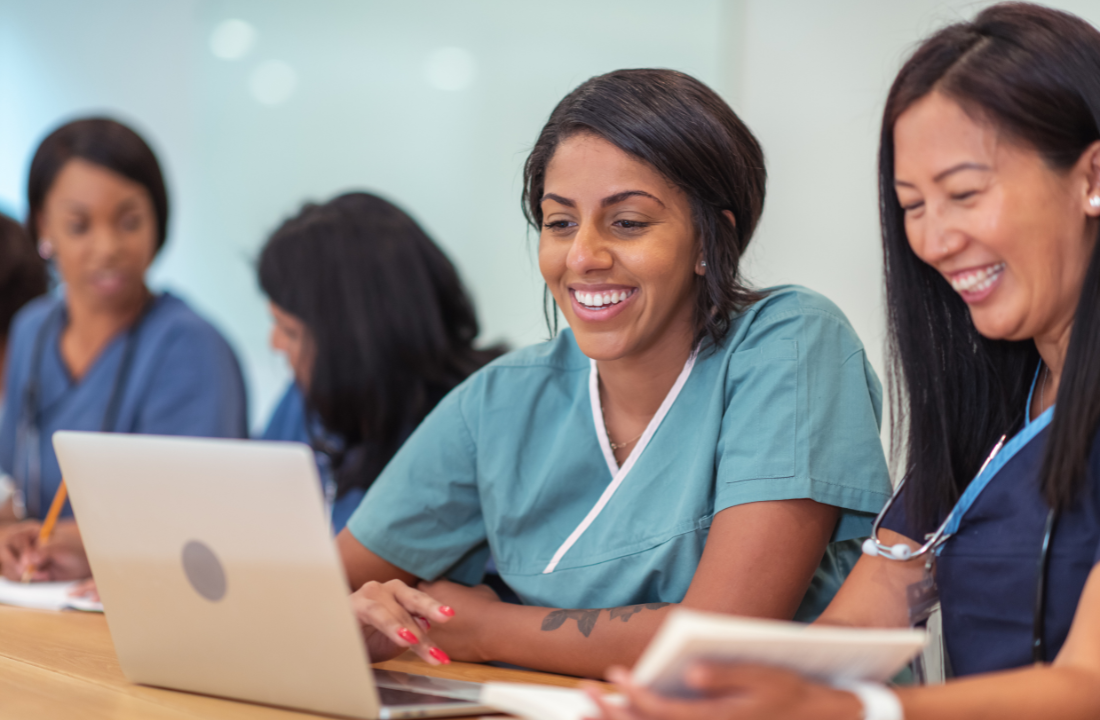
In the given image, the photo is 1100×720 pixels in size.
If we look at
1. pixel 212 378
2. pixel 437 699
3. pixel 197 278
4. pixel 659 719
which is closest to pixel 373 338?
pixel 212 378

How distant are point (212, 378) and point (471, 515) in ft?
3.42

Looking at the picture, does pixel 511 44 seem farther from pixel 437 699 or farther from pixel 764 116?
pixel 437 699

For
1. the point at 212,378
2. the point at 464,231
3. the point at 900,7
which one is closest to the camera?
the point at 900,7

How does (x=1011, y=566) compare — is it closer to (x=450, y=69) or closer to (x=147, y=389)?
(x=147, y=389)

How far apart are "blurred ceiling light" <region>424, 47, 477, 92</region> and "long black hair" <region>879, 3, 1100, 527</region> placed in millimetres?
1904

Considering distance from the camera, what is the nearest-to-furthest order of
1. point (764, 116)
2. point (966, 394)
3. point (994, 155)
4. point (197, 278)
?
point (994, 155)
point (966, 394)
point (764, 116)
point (197, 278)

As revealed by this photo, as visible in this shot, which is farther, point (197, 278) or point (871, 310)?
point (197, 278)

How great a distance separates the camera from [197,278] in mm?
3654

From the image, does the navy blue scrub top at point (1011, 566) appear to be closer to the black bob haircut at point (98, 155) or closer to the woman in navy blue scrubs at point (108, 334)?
the woman in navy blue scrubs at point (108, 334)

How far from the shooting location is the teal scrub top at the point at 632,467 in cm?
112

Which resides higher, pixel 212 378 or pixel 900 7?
pixel 900 7

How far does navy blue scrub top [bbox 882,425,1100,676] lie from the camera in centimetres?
89

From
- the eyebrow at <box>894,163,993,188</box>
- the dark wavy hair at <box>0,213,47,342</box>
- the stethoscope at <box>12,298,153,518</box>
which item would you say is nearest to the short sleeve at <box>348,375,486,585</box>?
the eyebrow at <box>894,163,993,188</box>

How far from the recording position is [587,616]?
1.14 metres
